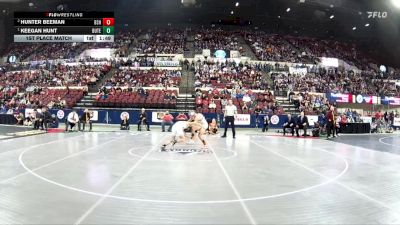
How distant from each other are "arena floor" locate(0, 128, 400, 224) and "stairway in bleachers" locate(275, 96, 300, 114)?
20.4m

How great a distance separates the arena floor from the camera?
5320mm

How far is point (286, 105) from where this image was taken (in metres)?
33.6

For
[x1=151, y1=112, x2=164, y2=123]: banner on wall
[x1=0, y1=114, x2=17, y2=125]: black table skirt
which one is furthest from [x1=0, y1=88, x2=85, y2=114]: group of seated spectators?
[x1=151, y1=112, x2=164, y2=123]: banner on wall

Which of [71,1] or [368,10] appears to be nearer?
[368,10]

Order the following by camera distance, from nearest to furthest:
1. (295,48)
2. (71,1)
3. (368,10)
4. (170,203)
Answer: (170,203) → (368,10) → (71,1) → (295,48)

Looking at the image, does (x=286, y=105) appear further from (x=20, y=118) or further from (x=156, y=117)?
(x=20, y=118)

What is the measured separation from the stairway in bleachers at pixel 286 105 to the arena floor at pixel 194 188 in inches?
803

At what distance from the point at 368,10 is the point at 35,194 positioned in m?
42.8

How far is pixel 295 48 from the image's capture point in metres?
49.4

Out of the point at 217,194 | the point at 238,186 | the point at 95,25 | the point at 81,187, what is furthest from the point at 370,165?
the point at 95,25

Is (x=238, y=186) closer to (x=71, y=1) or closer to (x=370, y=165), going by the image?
(x=370, y=165)

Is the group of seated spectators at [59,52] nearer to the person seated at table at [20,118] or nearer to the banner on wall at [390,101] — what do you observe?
the person seated at table at [20,118]

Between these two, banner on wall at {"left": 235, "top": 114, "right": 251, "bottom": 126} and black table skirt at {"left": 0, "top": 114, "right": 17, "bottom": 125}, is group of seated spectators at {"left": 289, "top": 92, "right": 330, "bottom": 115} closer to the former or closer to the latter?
banner on wall at {"left": 235, "top": 114, "right": 251, "bottom": 126}

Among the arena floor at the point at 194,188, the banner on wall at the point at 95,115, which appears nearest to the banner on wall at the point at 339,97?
the banner on wall at the point at 95,115
